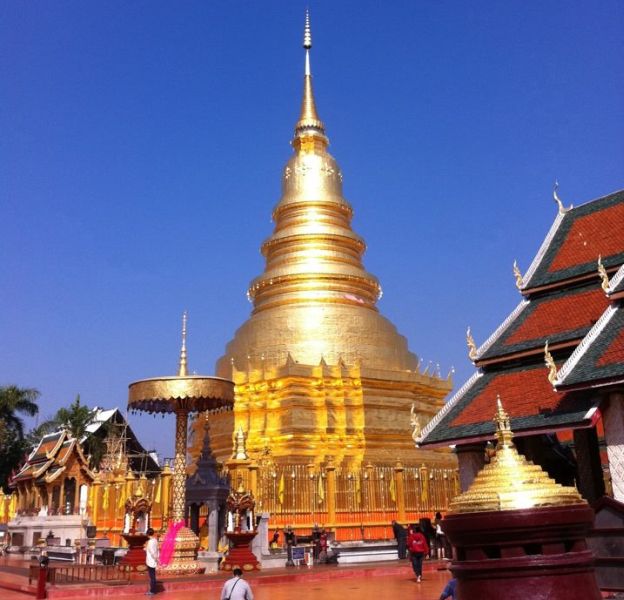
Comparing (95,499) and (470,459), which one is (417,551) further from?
(95,499)

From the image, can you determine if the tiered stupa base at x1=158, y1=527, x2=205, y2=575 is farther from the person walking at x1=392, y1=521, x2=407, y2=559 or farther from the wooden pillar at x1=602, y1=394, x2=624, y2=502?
the wooden pillar at x1=602, y1=394, x2=624, y2=502

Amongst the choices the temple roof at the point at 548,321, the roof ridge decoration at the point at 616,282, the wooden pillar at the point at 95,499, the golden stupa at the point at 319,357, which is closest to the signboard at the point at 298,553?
the temple roof at the point at 548,321

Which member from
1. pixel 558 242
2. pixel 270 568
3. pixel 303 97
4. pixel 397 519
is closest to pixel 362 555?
pixel 270 568

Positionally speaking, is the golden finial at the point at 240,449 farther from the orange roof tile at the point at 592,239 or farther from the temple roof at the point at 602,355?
the temple roof at the point at 602,355

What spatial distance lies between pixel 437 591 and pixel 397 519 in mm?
9511

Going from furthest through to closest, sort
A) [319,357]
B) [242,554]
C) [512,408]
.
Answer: [319,357], [242,554], [512,408]

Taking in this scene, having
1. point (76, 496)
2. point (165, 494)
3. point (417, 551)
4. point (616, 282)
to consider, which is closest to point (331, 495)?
point (165, 494)

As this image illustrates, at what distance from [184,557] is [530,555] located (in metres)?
12.2

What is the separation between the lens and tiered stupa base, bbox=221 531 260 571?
14516 millimetres

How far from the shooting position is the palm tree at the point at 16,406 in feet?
129

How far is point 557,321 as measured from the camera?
47.3ft

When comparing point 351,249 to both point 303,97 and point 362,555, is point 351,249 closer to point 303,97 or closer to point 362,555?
point 303,97

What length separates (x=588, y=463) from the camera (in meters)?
12.7

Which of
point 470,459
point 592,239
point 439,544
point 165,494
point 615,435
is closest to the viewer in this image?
point 615,435
